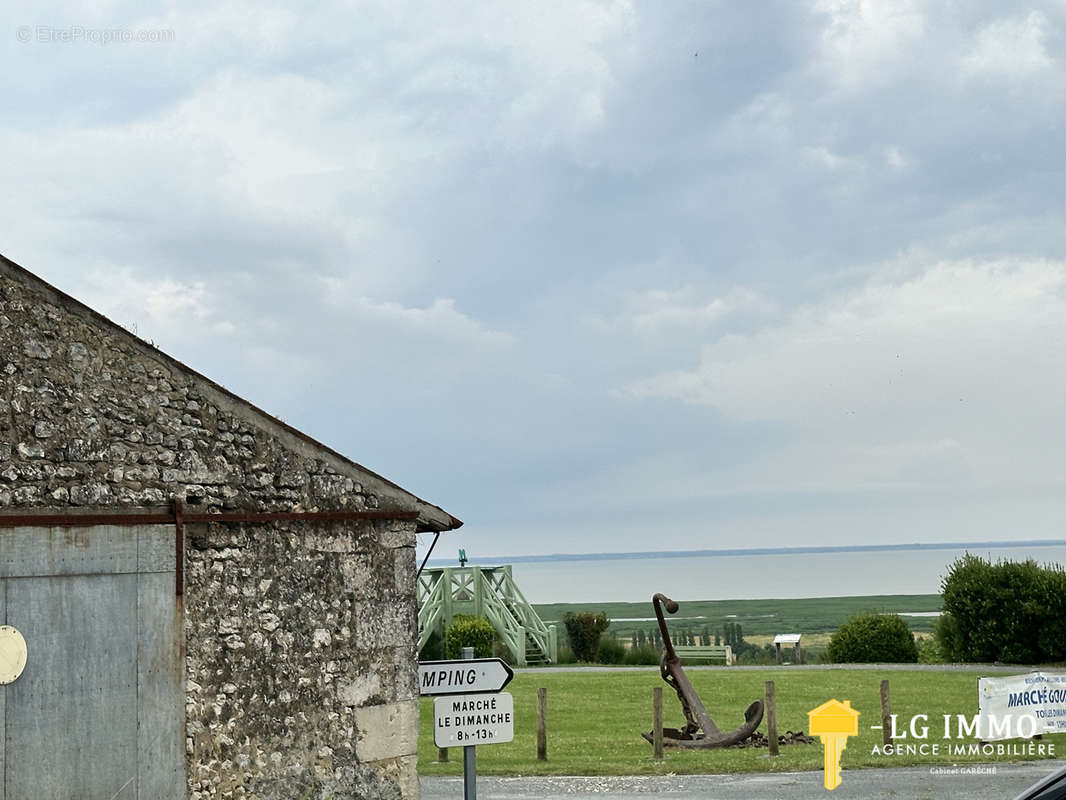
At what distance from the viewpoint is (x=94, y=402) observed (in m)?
8.27

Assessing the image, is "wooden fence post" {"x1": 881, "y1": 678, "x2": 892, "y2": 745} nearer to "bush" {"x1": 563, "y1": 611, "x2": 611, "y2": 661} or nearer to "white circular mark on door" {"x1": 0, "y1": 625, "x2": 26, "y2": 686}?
"white circular mark on door" {"x1": 0, "y1": 625, "x2": 26, "y2": 686}

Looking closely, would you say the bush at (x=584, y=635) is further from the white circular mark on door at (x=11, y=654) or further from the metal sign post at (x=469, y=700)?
the white circular mark on door at (x=11, y=654)

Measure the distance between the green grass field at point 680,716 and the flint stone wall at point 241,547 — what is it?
300 inches

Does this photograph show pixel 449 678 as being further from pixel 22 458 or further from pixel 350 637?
pixel 22 458

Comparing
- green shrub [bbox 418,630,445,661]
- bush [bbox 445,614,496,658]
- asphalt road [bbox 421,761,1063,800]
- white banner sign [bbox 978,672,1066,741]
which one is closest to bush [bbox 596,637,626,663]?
green shrub [bbox 418,630,445,661]

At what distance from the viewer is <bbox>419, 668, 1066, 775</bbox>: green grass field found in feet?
53.7

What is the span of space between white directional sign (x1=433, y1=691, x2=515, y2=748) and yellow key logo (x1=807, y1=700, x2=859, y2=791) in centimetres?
728

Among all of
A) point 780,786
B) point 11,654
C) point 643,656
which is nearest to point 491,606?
point 643,656

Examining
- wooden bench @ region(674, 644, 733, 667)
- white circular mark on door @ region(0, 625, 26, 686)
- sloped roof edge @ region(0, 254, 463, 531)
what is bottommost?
wooden bench @ region(674, 644, 733, 667)

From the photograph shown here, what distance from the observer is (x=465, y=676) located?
860cm

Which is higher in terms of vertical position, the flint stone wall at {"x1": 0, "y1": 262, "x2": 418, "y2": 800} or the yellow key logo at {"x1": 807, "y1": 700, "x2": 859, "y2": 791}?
the flint stone wall at {"x1": 0, "y1": 262, "x2": 418, "y2": 800}

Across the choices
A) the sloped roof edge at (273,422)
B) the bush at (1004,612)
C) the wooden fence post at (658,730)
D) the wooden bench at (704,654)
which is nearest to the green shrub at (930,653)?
the bush at (1004,612)

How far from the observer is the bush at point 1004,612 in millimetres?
29391

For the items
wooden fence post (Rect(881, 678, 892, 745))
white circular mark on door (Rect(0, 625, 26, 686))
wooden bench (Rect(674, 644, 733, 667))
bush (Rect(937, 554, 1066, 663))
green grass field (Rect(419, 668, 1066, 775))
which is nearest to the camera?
white circular mark on door (Rect(0, 625, 26, 686))
